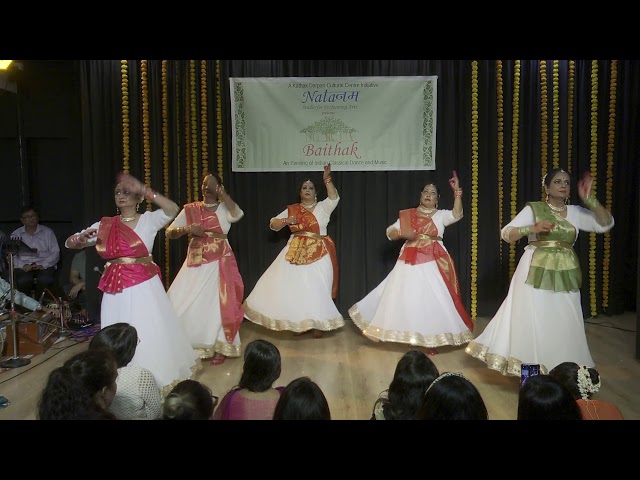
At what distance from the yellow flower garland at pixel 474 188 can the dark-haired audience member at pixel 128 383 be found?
12.5 ft

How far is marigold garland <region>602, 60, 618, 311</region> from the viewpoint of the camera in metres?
5.46

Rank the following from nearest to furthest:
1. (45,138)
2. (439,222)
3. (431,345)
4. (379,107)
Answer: (431,345) → (439,222) → (379,107) → (45,138)

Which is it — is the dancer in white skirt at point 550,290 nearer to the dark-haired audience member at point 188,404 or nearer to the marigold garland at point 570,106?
the marigold garland at point 570,106

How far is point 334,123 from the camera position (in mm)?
5398

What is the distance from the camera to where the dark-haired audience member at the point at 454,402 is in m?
1.69

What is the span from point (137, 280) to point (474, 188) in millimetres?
3395

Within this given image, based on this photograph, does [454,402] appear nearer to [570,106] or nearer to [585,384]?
[585,384]

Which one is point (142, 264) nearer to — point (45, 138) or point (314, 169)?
point (314, 169)

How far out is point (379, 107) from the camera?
17.6 ft

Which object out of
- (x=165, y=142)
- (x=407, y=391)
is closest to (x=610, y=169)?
(x=165, y=142)

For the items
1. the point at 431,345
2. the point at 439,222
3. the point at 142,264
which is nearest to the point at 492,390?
the point at 431,345

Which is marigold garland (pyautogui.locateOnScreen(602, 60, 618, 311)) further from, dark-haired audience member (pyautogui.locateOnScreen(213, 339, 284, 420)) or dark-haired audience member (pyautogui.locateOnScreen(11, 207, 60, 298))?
dark-haired audience member (pyautogui.locateOnScreen(11, 207, 60, 298))

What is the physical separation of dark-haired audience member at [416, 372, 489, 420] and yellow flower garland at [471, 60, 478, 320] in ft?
13.0

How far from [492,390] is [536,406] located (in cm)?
186
